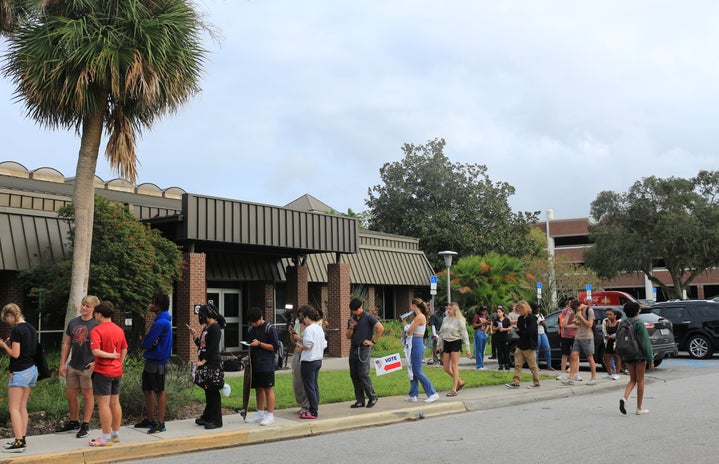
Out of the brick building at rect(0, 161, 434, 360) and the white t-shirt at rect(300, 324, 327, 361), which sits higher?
the brick building at rect(0, 161, 434, 360)

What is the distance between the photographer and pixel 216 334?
9.52 metres

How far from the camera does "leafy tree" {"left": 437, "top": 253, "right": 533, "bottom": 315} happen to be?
31.2 metres

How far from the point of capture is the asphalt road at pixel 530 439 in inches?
312

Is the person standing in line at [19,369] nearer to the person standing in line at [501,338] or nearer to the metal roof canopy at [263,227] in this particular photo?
the metal roof canopy at [263,227]

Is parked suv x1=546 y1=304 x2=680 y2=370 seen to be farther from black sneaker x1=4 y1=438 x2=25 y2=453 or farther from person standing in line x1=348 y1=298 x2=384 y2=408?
black sneaker x1=4 y1=438 x2=25 y2=453

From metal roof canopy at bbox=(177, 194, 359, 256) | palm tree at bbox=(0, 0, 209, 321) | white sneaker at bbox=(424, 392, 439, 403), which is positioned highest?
palm tree at bbox=(0, 0, 209, 321)

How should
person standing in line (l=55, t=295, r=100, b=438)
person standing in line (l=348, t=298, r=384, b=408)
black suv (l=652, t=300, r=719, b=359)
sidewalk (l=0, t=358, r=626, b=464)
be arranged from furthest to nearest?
1. black suv (l=652, t=300, r=719, b=359)
2. person standing in line (l=348, t=298, r=384, b=408)
3. person standing in line (l=55, t=295, r=100, b=438)
4. sidewalk (l=0, t=358, r=626, b=464)

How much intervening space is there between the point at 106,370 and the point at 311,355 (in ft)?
9.78

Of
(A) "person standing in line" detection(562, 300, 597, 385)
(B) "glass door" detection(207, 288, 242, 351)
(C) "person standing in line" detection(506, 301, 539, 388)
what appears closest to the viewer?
A: (C) "person standing in line" detection(506, 301, 539, 388)

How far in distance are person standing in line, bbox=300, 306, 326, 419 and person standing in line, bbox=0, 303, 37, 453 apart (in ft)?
12.0

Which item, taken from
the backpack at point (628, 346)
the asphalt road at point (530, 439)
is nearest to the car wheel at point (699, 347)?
the asphalt road at point (530, 439)

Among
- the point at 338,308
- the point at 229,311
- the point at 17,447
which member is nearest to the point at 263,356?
the point at 17,447

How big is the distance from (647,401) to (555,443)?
4458 millimetres

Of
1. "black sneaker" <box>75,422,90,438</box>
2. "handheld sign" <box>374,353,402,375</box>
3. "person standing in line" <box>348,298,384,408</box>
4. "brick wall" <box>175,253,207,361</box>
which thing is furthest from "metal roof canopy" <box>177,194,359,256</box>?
"black sneaker" <box>75,422,90,438</box>
